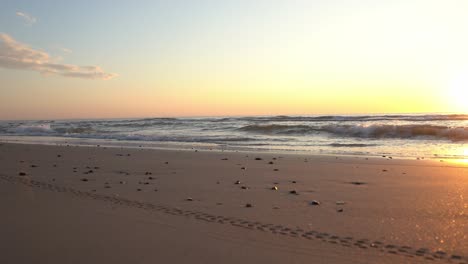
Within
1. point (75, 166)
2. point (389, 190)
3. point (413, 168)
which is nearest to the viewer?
point (389, 190)

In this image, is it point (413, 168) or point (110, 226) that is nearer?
point (110, 226)

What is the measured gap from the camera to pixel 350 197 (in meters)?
6.34

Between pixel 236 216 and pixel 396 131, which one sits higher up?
pixel 396 131

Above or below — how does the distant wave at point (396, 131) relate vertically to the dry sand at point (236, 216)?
above

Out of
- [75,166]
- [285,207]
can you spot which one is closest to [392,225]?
[285,207]

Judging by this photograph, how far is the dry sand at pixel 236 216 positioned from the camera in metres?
3.79

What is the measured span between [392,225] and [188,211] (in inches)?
105

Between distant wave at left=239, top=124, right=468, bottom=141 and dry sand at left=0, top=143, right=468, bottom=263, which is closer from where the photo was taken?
dry sand at left=0, top=143, right=468, bottom=263

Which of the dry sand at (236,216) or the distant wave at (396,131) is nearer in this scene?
the dry sand at (236,216)

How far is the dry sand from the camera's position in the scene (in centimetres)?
379

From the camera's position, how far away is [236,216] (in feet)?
17.0

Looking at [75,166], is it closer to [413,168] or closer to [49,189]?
[49,189]

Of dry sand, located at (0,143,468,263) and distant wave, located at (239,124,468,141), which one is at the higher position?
distant wave, located at (239,124,468,141)

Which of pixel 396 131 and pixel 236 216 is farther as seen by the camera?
pixel 396 131
